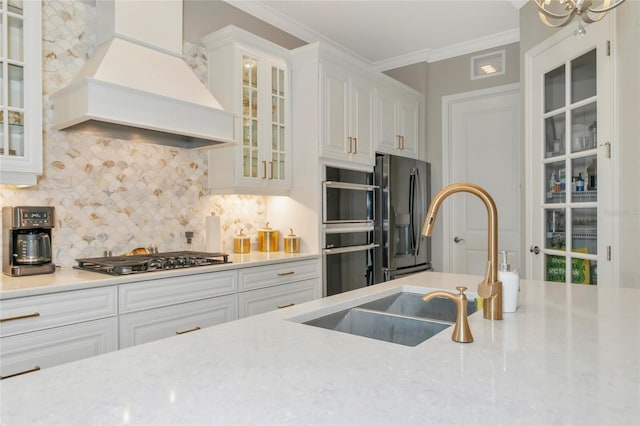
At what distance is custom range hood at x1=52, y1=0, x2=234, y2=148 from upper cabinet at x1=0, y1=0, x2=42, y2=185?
171 mm

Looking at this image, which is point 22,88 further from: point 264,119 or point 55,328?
point 264,119

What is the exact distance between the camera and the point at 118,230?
2.73m

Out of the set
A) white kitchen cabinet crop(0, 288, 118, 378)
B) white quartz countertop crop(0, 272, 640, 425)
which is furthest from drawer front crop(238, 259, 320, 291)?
white quartz countertop crop(0, 272, 640, 425)

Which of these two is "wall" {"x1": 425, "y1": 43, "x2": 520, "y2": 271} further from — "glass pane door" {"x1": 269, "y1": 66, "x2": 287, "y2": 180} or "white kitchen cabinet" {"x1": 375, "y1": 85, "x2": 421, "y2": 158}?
"glass pane door" {"x1": 269, "y1": 66, "x2": 287, "y2": 180}

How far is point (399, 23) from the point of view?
12.9ft

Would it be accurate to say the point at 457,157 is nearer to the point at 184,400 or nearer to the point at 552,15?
the point at 552,15

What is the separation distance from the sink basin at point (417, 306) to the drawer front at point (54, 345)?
1296 mm

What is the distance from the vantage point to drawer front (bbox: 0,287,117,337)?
175 centimetres

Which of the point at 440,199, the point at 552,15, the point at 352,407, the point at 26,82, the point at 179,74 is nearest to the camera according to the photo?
the point at 352,407

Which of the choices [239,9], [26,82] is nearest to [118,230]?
[26,82]

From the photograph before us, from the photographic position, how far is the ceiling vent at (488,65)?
4.30 m

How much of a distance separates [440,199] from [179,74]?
2.01 metres

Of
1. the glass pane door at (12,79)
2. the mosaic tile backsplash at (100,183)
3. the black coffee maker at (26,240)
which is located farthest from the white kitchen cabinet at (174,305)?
the glass pane door at (12,79)

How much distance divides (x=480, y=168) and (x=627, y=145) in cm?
214
